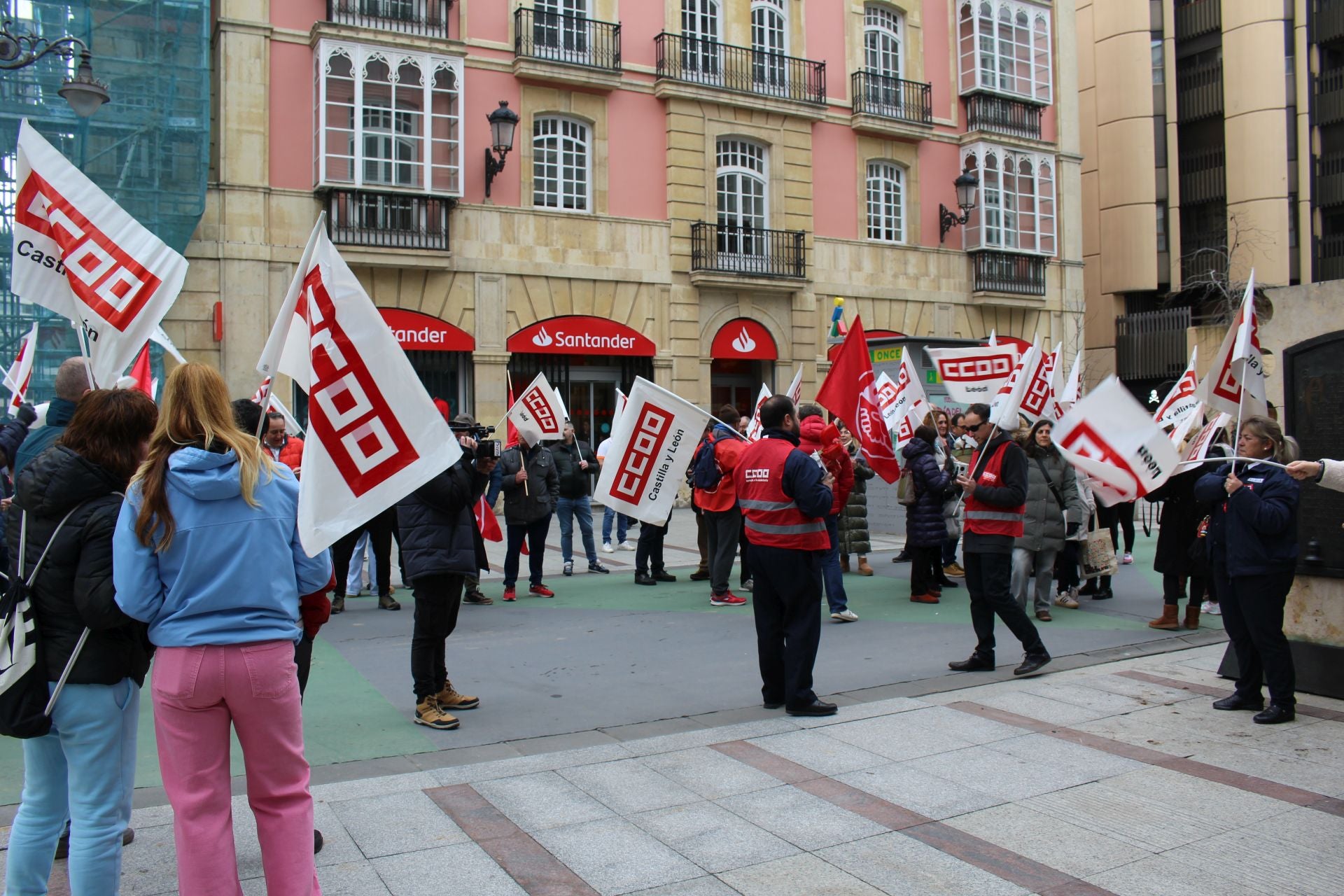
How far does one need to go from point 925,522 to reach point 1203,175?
30.4 metres

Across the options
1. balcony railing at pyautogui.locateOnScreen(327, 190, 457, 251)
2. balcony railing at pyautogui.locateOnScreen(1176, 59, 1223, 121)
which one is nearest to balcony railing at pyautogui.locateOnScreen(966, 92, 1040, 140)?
balcony railing at pyautogui.locateOnScreen(1176, 59, 1223, 121)

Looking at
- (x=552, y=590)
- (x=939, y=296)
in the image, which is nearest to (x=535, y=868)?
(x=552, y=590)

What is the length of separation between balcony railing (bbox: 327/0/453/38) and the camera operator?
16195 mm

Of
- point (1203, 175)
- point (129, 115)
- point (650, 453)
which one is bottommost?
point (650, 453)

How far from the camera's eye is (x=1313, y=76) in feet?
113

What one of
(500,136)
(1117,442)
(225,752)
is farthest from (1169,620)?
(500,136)

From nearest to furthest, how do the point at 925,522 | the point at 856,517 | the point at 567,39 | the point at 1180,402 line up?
1. the point at 1180,402
2. the point at 925,522
3. the point at 856,517
4. the point at 567,39

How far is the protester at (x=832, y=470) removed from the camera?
8359 millimetres

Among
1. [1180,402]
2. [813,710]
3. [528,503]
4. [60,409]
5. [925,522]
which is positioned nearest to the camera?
[60,409]

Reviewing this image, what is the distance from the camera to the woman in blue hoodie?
3236 millimetres

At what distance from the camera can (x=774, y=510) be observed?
6.47m

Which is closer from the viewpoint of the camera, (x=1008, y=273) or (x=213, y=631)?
(x=213, y=631)

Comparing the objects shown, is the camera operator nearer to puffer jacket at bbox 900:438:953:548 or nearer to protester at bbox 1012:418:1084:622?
protester at bbox 1012:418:1084:622

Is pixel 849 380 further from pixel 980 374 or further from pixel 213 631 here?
pixel 213 631
